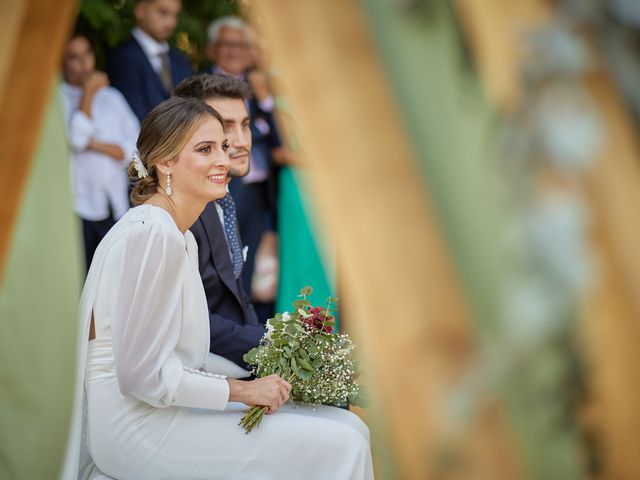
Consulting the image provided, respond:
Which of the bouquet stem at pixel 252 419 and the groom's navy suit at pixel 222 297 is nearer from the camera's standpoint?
the bouquet stem at pixel 252 419

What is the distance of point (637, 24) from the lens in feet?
4.62

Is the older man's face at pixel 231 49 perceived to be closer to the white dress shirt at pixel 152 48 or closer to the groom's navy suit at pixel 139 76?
Result: the groom's navy suit at pixel 139 76

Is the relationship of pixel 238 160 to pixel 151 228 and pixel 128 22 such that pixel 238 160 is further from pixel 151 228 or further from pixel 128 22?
pixel 128 22

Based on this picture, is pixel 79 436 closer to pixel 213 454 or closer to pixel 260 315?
pixel 213 454

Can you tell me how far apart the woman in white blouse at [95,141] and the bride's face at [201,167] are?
6.56 ft

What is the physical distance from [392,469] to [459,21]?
28.0 inches

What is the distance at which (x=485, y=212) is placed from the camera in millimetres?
1424

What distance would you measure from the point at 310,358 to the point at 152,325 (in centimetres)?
55

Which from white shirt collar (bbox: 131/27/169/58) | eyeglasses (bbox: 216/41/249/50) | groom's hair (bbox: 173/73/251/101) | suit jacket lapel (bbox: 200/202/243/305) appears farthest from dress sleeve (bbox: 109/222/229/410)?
eyeglasses (bbox: 216/41/249/50)

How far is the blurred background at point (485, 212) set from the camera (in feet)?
4.48

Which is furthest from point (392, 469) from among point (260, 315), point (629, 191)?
point (260, 315)

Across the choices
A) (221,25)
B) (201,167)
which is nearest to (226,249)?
(201,167)

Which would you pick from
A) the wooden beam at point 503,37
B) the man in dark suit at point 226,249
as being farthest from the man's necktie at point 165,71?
the wooden beam at point 503,37

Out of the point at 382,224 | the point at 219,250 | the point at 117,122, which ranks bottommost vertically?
the point at 219,250
